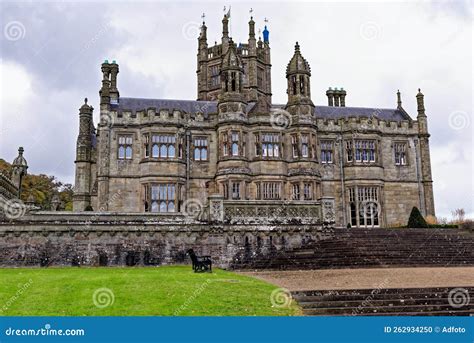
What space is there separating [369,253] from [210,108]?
70.5 feet

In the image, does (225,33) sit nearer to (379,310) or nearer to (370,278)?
(370,278)

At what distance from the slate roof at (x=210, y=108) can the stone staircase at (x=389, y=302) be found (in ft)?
85.5

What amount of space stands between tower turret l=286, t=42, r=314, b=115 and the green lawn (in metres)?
24.2

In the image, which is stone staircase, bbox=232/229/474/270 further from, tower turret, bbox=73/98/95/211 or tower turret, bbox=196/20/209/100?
tower turret, bbox=196/20/209/100

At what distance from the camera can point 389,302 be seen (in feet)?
46.8

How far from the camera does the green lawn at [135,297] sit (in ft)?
40.3

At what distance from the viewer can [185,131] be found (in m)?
37.8

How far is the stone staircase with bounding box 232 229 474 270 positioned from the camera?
23344mm

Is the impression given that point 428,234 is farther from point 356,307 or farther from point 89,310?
point 89,310

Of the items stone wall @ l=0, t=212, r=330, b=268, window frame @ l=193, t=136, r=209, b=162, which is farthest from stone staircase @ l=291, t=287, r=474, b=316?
window frame @ l=193, t=136, r=209, b=162

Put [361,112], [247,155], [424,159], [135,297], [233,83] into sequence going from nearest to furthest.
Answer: [135,297] → [247,155] → [233,83] → [424,159] → [361,112]

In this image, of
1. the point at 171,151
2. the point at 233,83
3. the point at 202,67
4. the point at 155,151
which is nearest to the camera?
the point at 155,151

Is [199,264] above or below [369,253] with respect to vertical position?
below

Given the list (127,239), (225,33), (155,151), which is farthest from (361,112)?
(127,239)
